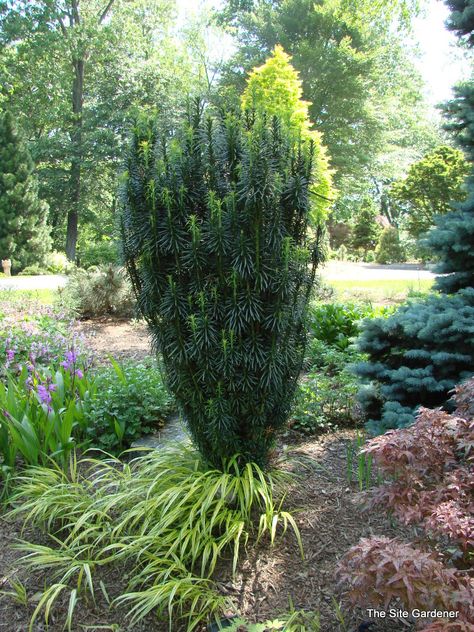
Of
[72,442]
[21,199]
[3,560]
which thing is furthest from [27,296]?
[21,199]

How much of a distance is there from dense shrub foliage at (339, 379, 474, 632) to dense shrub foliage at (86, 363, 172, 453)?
1.95 metres

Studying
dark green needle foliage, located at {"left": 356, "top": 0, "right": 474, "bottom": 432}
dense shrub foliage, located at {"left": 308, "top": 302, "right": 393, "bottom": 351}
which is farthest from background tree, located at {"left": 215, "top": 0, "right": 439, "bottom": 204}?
dark green needle foliage, located at {"left": 356, "top": 0, "right": 474, "bottom": 432}

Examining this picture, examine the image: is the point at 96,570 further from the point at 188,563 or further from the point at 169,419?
the point at 169,419

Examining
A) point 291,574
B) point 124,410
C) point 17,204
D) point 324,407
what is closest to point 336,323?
point 324,407

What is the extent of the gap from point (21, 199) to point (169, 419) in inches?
792

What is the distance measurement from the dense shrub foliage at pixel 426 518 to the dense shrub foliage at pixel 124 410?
6.40 ft

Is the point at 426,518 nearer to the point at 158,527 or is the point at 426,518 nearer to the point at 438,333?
the point at 158,527

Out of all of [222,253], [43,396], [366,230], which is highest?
[366,230]

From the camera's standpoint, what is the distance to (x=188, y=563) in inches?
98.7

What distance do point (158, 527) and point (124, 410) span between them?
1.52 meters

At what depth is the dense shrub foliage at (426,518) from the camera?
1.54 m

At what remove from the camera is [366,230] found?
29859 mm

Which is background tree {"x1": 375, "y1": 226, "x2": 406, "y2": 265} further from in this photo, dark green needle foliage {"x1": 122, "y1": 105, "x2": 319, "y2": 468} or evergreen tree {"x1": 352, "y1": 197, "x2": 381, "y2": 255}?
dark green needle foliage {"x1": 122, "y1": 105, "x2": 319, "y2": 468}

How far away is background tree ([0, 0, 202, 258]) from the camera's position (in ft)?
75.5
